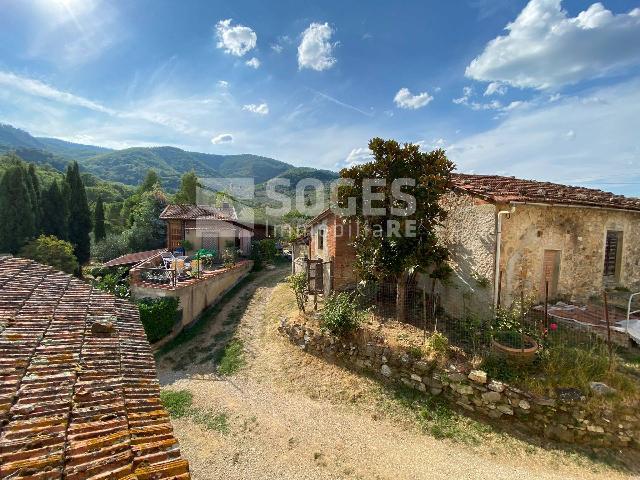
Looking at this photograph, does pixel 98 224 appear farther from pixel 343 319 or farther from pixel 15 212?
pixel 343 319

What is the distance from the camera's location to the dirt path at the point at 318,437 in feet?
24.6

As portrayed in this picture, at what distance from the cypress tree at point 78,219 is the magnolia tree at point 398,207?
36065mm

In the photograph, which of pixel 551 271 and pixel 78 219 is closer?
pixel 551 271

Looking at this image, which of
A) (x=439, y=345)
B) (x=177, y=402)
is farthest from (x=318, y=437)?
(x=177, y=402)

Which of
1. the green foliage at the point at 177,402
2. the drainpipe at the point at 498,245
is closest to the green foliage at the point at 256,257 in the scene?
the green foliage at the point at 177,402

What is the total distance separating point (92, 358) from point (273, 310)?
13.3m

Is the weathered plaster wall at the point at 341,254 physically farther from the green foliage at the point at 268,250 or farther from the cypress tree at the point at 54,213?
the cypress tree at the point at 54,213

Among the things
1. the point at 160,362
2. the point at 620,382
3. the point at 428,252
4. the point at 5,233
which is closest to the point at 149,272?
the point at 160,362

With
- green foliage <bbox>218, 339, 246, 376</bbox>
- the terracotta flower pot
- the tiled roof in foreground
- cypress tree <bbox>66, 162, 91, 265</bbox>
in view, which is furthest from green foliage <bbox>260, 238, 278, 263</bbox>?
the tiled roof in foreground

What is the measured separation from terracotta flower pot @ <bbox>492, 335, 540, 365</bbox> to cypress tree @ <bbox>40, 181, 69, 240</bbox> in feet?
135

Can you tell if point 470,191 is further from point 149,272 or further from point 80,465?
point 149,272

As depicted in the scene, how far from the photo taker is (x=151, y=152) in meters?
200

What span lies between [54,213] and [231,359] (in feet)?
112

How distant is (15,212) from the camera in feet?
101
